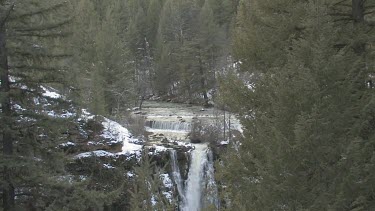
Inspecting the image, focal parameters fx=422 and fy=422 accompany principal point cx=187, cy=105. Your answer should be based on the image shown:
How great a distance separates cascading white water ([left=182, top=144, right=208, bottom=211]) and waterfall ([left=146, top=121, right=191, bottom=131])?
7028 millimetres

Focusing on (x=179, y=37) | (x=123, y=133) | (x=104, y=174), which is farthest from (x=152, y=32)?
(x=104, y=174)

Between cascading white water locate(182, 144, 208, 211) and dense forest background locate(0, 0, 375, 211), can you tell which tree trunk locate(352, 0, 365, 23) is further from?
cascading white water locate(182, 144, 208, 211)

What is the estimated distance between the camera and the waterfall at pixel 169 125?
34219 millimetres

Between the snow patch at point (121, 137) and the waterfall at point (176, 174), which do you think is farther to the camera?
the waterfall at point (176, 174)

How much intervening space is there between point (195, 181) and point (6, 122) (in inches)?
651

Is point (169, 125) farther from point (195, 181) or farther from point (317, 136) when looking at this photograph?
point (317, 136)

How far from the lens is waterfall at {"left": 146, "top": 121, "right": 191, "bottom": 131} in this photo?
34.2 m

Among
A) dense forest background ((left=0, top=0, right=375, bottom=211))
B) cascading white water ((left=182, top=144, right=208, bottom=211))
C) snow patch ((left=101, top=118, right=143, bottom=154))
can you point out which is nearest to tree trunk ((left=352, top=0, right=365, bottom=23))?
dense forest background ((left=0, top=0, right=375, bottom=211))

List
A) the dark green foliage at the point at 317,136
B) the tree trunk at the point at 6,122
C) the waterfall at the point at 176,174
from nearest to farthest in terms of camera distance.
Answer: the dark green foliage at the point at 317,136
the tree trunk at the point at 6,122
the waterfall at the point at 176,174

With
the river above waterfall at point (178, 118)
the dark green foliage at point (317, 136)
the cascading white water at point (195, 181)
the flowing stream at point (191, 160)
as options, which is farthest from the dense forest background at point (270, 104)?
the river above waterfall at point (178, 118)

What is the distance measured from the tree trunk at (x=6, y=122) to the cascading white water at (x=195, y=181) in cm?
1461

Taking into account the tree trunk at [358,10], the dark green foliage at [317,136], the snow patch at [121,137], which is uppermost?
the tree trunk at [358,10]

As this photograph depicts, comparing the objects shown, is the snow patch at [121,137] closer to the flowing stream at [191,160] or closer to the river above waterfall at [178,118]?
the flowing stream at [191,160]

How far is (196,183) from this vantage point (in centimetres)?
2516
